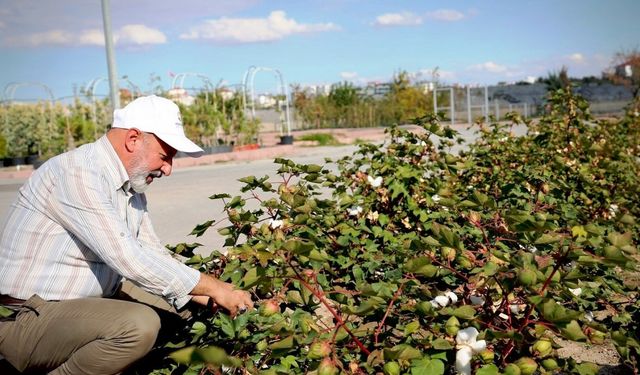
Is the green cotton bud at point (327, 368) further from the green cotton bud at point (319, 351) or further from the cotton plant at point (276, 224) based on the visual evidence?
the cotton plant at point (276, 224)

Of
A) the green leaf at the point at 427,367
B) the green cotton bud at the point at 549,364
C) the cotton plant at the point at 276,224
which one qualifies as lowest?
the green cotton bud at the point at 549,364

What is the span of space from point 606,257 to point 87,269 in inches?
74.4

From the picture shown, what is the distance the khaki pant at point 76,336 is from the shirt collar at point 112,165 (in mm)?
469

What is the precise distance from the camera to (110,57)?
35.3 ft

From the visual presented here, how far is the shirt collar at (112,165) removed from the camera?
2.54 m

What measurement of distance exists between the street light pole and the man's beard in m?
8.34

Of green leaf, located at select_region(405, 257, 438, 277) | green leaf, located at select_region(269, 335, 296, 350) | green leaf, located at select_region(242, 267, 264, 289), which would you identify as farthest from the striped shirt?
green leaf, located at select_region(405, 257, 438, 277)

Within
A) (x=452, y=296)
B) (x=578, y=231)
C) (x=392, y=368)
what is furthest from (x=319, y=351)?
(x=578, y=231)

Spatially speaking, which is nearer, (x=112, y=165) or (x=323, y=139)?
(x=112, y=165)

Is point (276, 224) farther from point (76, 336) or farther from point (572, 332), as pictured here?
point (572, 332)

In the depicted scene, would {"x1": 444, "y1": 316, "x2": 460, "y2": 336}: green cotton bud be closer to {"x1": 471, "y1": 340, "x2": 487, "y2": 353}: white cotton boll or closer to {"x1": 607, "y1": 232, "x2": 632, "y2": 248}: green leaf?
{"x1": 471, "y1": 340, "x2": 487, "y2": 353}: white cotton boll

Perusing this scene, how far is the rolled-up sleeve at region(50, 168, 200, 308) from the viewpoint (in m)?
2.39

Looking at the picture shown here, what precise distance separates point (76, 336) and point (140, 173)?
2.14 ft

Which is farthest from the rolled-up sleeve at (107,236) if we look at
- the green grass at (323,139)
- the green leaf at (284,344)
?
the green grass at (323,139)
